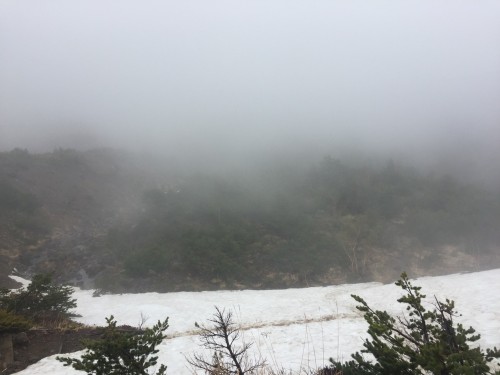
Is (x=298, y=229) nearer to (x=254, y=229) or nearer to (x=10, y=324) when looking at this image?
(x=254, y=229)

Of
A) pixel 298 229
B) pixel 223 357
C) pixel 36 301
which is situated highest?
pixel 298 229

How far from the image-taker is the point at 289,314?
13.9 metres

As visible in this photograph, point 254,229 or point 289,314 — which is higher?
point 254,229

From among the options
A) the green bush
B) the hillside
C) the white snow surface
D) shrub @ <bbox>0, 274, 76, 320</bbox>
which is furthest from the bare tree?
the hillside

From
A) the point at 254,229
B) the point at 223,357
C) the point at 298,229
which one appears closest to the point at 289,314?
the point at 223,357

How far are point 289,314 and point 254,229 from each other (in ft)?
39.5

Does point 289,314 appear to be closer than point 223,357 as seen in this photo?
No

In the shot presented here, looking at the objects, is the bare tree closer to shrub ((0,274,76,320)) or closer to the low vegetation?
shrub ((0,274,76,320))

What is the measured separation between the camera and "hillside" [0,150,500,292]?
21.6 m

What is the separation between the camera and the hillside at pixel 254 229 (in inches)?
850

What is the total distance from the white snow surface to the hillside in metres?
Answer: 2.68

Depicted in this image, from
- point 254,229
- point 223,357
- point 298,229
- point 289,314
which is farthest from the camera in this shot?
point 254,229

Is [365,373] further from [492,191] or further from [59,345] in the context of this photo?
[492,191]

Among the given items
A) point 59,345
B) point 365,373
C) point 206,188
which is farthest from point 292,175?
point 365,373
